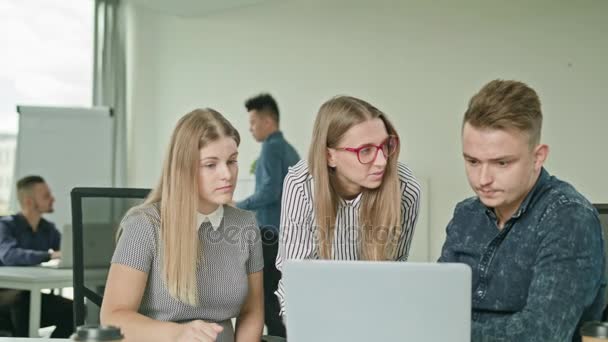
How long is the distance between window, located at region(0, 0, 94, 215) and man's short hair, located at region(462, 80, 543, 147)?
18.5ft

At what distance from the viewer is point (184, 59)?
296 inches

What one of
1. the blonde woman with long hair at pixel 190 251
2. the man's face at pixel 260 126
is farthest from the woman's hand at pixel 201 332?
the man's face at pixel 260 126

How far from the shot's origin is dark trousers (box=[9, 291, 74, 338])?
13.6ft

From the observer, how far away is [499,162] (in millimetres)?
1620

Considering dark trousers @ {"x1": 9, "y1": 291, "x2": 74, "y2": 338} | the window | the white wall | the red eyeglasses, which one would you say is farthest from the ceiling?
the red eyeglasses

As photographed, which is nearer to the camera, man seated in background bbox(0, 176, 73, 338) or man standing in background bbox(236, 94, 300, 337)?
man seated in background bbox(0, 176, 73, 338)

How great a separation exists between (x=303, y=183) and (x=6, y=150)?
5064 mm

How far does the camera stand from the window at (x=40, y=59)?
678cm

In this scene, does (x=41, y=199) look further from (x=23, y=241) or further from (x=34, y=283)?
(x=34, y=283)

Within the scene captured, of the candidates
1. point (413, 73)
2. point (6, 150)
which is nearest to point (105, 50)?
point (6, 150)

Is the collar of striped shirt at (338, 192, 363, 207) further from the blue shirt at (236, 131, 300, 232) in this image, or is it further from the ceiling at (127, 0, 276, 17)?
the ceiling at (127, 0, 276, 17)

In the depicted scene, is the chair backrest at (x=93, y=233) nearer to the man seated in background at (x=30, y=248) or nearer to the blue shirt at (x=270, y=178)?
the man seated in background at (x=30, y=248)

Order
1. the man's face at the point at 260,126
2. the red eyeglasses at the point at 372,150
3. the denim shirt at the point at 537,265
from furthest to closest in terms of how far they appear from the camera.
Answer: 1. the man's face at the point at 260,126
2. the red eyeglasses at the point at 372,150
3. the denim shirt at the point at 537,265

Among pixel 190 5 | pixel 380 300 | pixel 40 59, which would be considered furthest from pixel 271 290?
pixel 40 59
